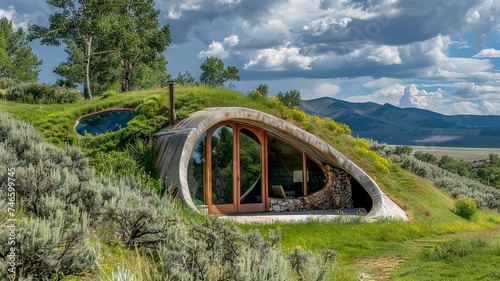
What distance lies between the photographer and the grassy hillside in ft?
29.5

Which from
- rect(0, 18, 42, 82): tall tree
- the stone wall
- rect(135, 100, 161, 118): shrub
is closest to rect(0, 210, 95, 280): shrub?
the stone wall

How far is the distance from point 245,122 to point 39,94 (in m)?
11.5

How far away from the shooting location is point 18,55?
52031 millimetres

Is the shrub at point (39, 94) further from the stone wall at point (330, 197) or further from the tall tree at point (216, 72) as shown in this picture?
the tall tree at point (216, 72)

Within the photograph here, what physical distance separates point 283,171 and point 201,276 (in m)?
12.4

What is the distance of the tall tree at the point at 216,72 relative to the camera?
5575 cm

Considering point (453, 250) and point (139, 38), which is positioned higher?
point (139, 38)

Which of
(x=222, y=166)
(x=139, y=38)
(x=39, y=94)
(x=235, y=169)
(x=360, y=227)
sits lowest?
(x=360, y=227)

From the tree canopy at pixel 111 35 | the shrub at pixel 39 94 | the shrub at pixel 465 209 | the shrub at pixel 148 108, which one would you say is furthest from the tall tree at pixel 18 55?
the shrub at pixel 465 209

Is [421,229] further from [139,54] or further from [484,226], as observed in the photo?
[139,54]

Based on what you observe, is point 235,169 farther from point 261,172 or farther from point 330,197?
point 330,197

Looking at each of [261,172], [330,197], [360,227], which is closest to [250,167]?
[261,172]

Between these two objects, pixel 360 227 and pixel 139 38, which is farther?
pixel 139 38

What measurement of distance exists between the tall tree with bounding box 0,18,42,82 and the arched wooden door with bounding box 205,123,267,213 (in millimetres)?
38959
